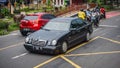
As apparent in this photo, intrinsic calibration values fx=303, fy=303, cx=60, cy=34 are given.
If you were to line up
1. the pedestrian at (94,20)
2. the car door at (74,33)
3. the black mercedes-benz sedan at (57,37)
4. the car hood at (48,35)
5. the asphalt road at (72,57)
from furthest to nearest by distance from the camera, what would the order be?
the pedestrian at (94,20) → the car door at (74,33) → the car hood at (48,35) → the black mercedes-benz sedan at (57,37) → the asphalt road at (72,57)

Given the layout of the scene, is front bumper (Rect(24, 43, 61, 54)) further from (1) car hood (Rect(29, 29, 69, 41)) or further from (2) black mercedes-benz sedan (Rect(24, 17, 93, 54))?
(1) car hood (Rect(29, 29, 69, 41))

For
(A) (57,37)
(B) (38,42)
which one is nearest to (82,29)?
(A) (57,37)

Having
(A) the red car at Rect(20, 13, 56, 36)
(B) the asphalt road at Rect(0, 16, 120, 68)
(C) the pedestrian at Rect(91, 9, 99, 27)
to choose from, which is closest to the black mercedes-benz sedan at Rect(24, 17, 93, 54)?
(B) the asphalt road at Rect(0, 16, 120, 68)

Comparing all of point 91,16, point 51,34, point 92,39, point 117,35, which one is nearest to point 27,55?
point 51,34

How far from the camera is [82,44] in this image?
16828mm

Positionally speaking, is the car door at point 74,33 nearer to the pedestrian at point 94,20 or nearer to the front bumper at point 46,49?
the front bumper at point 46,49

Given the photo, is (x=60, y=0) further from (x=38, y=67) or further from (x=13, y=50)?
(x=38, y=67)

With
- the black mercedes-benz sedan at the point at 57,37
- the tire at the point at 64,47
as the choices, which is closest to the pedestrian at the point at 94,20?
the black mercedes-benz sedan at the point at 57,37

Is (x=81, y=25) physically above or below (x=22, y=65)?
above

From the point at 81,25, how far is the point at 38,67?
5.63m

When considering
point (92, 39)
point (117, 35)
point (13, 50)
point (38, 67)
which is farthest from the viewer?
point (117, 35)

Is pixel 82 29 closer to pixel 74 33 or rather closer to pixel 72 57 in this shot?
pixel 74 33

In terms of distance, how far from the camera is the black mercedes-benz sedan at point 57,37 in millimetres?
13744

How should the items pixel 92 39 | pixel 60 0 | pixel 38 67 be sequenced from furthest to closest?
pixel 60 0 < pixel 92 39 < pixel 38 67
